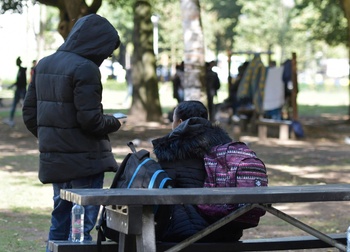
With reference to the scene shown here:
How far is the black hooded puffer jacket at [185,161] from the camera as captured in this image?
19.8 feet

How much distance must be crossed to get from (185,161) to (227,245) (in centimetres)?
63

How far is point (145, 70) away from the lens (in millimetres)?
27797

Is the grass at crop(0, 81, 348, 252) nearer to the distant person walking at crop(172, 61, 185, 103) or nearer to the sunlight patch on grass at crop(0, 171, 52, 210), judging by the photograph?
the sunlight patch on grass at crop(0, 171, 52, 210)

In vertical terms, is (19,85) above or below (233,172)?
below

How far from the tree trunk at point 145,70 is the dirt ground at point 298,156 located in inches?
23.2

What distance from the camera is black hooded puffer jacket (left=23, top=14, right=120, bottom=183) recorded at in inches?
254

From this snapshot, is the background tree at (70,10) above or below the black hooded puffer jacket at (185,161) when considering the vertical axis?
above

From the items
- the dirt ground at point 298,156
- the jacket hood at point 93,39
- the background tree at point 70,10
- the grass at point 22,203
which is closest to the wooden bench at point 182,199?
the jacket hood at point 93,39

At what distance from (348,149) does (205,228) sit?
49.4ft

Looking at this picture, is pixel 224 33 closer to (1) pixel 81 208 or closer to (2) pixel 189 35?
(2) pixel 189 35

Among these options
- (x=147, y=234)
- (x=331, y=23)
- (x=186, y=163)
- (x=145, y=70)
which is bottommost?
(x=145, y=70)

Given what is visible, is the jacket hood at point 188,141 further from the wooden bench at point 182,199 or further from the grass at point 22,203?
the grass at point 22,203

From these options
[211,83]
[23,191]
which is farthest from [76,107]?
[211,83]

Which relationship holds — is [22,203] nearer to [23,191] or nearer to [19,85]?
[23,191]
